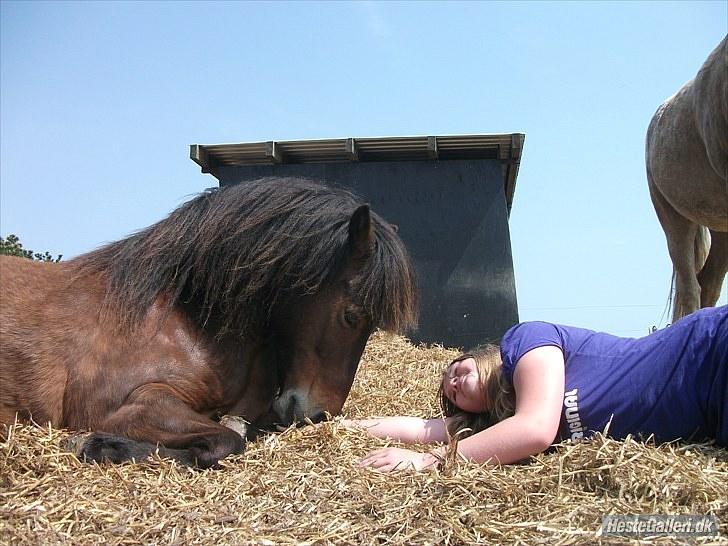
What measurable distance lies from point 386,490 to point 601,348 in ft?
3.46

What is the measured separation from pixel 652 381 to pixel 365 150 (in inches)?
233

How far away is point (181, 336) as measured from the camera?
126 inches

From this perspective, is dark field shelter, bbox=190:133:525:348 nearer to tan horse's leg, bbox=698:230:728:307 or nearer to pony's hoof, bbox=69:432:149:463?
tan horse's leg, bbox=698:230:728:307

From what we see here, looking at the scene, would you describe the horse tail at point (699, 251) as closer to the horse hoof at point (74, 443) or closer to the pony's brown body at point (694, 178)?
the pony's brown body at point (694, 178)

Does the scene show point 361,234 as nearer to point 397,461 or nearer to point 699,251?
point 397,461

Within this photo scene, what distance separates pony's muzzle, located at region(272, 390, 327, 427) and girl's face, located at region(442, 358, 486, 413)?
0.62 m

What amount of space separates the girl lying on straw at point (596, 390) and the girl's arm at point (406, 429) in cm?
31

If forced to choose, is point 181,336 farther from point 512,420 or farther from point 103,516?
point 512,420

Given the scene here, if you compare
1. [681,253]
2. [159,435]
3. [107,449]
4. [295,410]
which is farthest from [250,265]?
[681,253]

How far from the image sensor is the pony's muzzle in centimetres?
311

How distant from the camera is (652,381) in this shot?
8.09 feet

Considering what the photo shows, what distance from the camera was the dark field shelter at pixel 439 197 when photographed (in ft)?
25.4

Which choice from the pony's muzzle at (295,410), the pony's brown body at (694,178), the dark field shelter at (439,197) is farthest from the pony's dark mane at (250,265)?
the dark field shelter at (439,197)

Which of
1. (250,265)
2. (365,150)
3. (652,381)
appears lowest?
(652,381)
